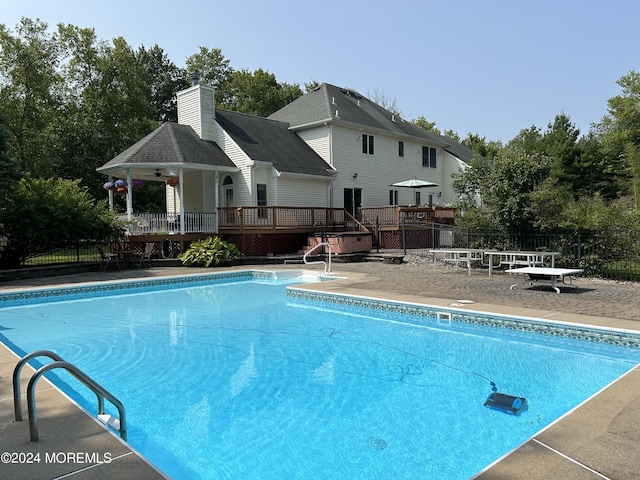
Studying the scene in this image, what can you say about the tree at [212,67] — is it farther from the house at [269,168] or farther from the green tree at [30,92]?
the house at [269,168]

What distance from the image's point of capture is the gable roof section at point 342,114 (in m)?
25.5

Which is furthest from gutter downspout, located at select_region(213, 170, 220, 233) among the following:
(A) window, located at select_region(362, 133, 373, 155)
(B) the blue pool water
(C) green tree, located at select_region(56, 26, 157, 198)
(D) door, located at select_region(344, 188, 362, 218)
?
(C) green tree, located at select_region(56, 26, 157, 198)

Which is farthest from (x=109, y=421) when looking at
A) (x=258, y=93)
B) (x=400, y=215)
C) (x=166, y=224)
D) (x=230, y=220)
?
(x=258, y=93)

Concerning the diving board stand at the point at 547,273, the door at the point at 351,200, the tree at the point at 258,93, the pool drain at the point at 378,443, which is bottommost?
the pool drain at the point at 378,443

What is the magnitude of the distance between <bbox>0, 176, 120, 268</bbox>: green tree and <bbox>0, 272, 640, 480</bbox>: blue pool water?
20.8ft

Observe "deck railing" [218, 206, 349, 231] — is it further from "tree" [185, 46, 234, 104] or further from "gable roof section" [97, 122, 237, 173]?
"tree" [185, 46, 234, 104]

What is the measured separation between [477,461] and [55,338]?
7940 millimetres

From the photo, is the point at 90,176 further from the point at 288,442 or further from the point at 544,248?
the point at 288,442

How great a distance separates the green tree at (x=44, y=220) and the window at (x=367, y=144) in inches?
577

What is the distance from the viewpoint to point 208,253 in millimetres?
18719

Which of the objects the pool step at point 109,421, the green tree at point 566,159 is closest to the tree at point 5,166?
the pool step at point 109,421

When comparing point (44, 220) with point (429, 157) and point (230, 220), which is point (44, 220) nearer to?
point (230, 220)

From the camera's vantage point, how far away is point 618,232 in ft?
41.0

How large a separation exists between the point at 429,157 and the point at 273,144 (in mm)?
12516
